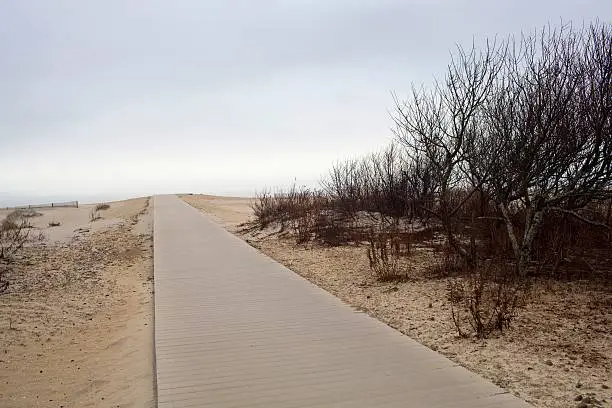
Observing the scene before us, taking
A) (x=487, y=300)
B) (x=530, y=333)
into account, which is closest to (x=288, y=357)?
(x=530, y=333)

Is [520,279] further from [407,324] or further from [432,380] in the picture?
[432,380]

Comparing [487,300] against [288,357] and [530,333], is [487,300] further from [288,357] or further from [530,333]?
[288,357]

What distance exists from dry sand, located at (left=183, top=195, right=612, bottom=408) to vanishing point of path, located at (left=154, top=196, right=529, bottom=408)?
0.31 meters

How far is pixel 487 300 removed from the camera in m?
7.95

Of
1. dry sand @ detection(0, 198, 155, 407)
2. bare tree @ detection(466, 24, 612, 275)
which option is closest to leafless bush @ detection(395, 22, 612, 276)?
bare tree @ detection(466, 24, 612, 275)

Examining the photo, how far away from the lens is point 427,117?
12.4 metres

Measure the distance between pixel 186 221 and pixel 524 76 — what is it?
17.8m

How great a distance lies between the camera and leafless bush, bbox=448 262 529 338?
255 inches

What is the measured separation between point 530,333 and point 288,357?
2968 mm

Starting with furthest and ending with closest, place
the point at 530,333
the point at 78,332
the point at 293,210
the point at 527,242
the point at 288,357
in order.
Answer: the point at 293,210, the point at 527,242, the point at 78,332, the point at 530,333, the point at 288,357

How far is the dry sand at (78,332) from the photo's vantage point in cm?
557

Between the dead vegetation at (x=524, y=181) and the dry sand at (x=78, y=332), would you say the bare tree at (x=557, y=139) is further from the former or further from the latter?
the dry sand at (x=78, y=332)

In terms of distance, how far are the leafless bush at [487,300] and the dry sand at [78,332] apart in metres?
3.84

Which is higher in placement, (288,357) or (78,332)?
(288,357)
